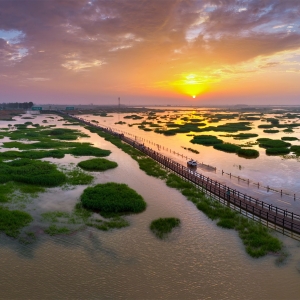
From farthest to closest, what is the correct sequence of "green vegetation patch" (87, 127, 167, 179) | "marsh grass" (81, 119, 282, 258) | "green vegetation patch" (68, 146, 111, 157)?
"green vegetation patch" (68, 146, 111, 157) < "green vegetation patch" (87, 127, 167, 179) < "marsh grass" (81, 119, 282, 258)

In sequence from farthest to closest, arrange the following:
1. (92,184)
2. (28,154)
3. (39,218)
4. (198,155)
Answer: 1. (198,155)
2. (28,154)
3. (92,184)
4. (39,218)

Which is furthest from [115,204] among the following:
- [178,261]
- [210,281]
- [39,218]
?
[210,281]

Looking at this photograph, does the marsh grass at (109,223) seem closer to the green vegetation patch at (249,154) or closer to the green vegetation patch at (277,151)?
the green vegetation patch at (249,154)

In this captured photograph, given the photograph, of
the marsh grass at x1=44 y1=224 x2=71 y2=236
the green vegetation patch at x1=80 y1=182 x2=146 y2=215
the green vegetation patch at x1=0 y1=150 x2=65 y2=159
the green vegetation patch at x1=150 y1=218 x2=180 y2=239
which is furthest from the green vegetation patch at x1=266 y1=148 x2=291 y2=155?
the marsh grass at x1=44 y1=224 x2=71 y2=236

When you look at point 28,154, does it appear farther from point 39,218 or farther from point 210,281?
point 210,281

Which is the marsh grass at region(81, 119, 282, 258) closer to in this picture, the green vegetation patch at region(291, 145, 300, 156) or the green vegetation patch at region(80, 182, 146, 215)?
the green vegetation patch at region(80, 182, 146, 215)

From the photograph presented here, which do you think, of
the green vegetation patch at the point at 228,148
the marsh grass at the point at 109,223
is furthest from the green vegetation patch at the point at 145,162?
the green vegetation patch at the point at 228,148
